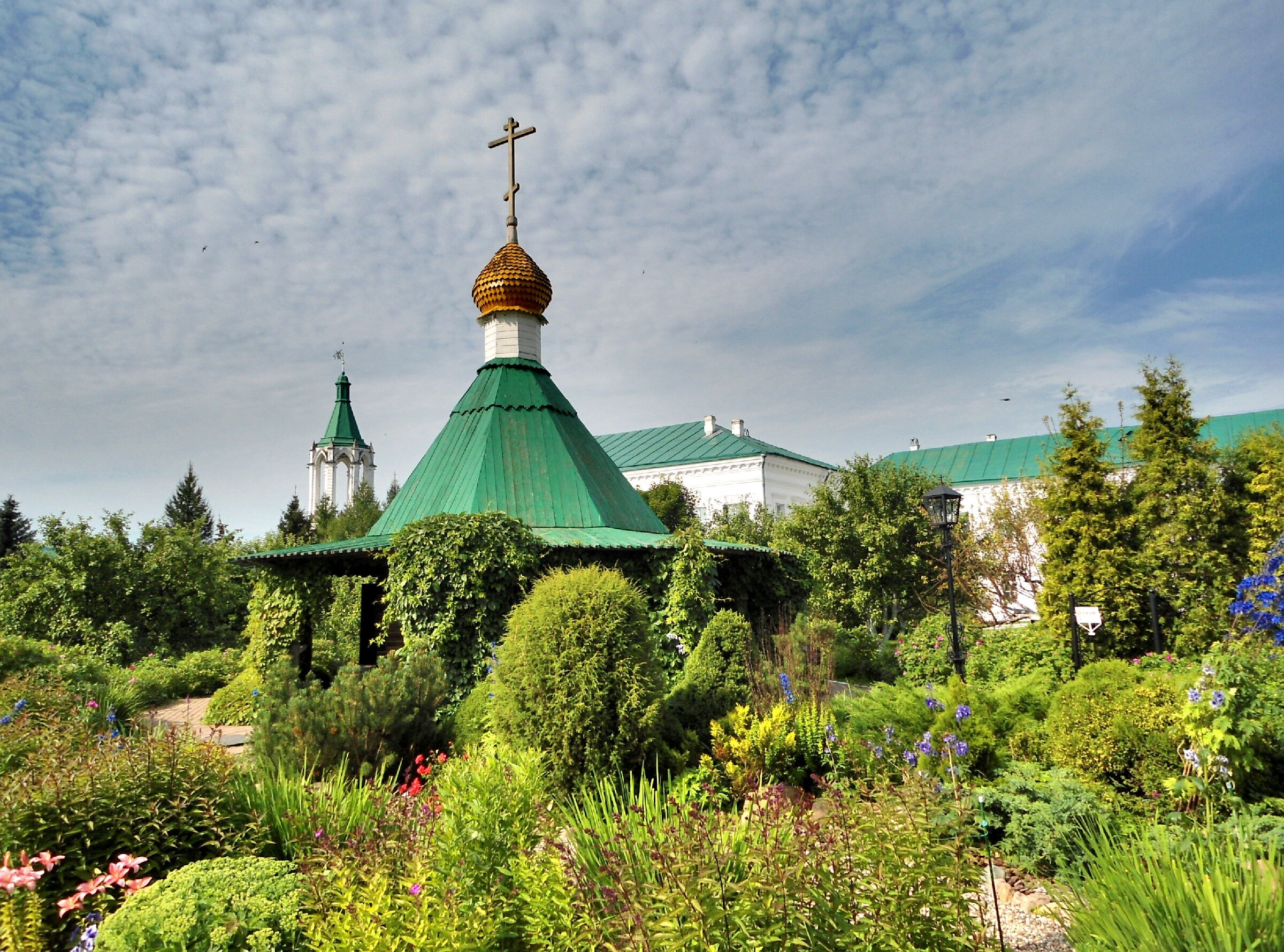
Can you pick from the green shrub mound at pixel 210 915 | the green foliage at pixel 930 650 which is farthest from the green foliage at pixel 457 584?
the green foliage at pixel 930 650

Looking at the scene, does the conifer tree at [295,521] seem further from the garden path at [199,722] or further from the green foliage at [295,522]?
the garden path at [199,722]

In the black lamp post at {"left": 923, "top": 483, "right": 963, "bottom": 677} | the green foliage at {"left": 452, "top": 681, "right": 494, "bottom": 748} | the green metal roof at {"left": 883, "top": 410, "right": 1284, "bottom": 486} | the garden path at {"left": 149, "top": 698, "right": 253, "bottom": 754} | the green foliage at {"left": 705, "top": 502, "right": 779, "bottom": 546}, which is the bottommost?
the garden path at {"left": 149, "top": 698, "right": 253, "bottom": 754}

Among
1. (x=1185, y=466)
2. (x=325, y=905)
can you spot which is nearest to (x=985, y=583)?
(x=1185, y=466)

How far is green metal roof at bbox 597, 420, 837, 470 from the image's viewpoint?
1380 inches

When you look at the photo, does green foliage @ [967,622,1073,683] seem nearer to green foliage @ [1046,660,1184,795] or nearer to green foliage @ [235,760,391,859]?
green foliage @ [1046,660,1184,795]

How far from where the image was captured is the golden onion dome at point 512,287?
1304 cm

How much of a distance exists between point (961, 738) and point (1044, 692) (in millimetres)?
1395

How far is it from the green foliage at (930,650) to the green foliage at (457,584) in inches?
251

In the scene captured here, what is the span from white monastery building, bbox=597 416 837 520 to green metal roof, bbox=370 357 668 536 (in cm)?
2022

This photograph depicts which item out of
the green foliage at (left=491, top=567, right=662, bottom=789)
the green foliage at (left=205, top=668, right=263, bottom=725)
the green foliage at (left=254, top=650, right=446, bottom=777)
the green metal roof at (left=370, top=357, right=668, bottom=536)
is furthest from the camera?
the green metal roof at (left=370, top=357, right=668, bottom=536)

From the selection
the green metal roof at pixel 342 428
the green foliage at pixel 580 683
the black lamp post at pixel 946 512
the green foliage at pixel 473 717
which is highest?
the green metal roof at pixel 342 428

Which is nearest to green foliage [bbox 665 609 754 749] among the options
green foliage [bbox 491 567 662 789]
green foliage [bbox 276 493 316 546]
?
green foliage [bbox 491 567 662 789]

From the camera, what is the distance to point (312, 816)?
13.1 feet

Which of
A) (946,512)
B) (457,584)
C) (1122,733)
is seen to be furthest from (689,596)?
(1122,733)
